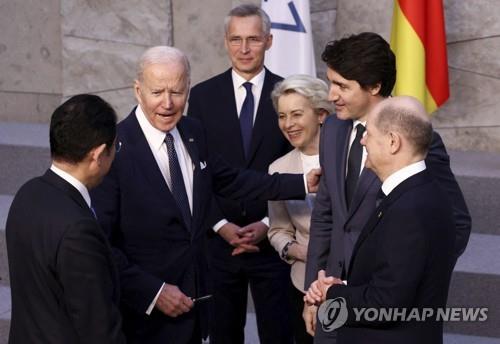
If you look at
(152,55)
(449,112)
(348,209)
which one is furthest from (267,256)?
(449,112)

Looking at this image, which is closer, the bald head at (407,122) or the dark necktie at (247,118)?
the bald head at (407,122)

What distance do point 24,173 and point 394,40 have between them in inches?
90.9

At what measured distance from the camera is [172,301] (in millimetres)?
3398

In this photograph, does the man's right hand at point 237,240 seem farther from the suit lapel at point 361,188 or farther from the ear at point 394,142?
the ear at point 394,142

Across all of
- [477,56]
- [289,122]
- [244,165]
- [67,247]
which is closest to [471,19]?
[477,56]

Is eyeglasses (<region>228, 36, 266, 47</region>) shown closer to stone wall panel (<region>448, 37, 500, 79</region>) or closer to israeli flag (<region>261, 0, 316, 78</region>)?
israeli flag (<region>261, 0, 316, 78</region>)

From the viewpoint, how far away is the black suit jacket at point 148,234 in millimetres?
3373

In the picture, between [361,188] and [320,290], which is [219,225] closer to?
[361,188]

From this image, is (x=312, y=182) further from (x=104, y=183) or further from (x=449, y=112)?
(x=449, y=112)

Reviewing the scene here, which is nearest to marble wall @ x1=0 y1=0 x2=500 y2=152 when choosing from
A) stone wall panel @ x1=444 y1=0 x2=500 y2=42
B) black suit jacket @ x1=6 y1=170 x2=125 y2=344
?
stone wall panel @ x1=444 y1=0 x2=500 y2=42

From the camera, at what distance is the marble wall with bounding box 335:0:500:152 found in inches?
→ 241

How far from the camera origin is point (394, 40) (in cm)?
578

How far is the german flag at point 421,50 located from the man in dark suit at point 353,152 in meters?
2.20

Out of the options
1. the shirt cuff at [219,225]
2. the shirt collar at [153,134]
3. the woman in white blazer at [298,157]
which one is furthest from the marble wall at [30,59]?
the shirt collar at [153,134]
